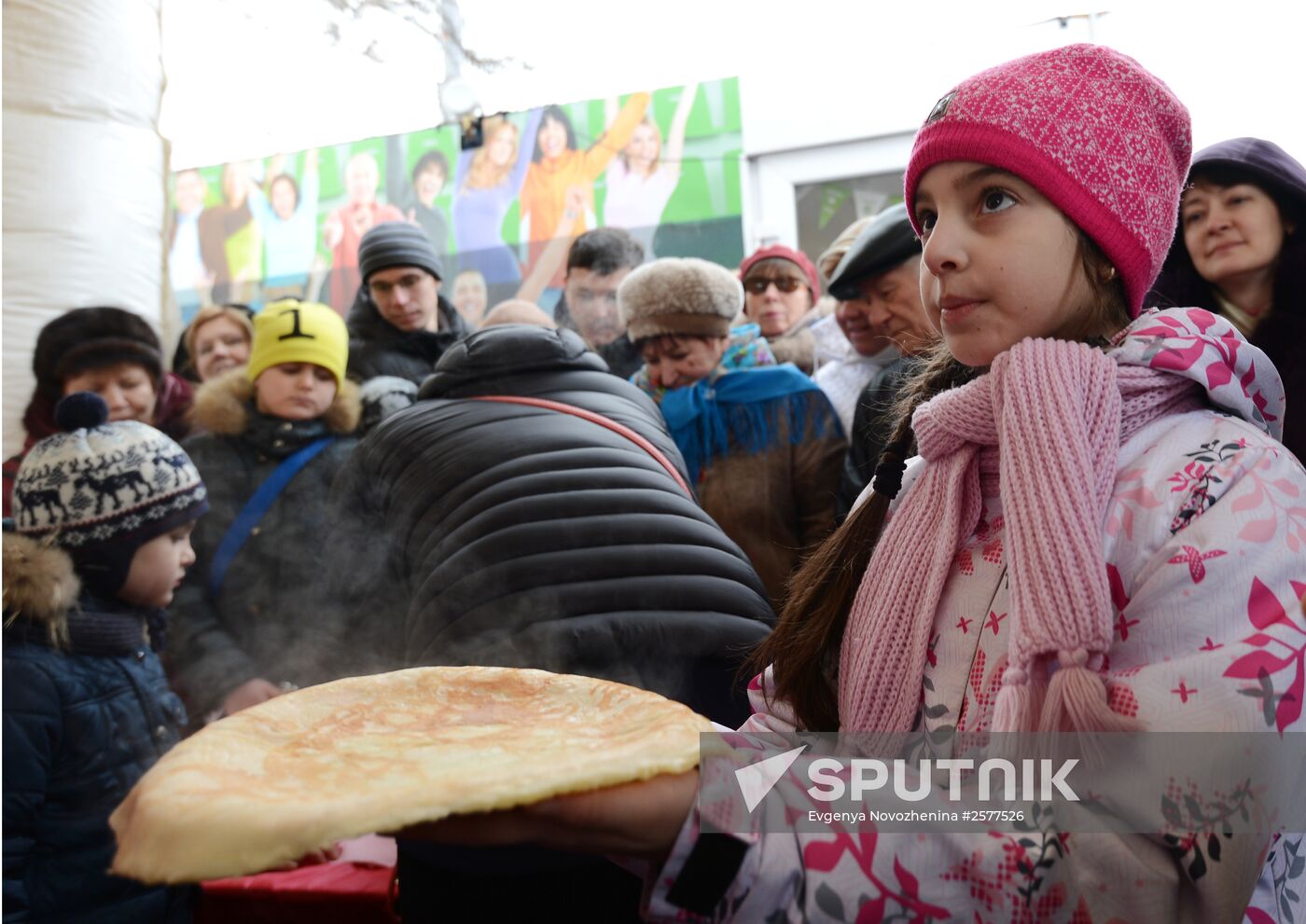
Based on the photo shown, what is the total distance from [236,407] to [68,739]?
845mm

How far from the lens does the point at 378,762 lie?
74 cm

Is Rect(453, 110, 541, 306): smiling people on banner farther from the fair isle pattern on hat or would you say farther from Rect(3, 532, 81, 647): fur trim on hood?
Rect(3, 532, 81, 647): fur trim on hood

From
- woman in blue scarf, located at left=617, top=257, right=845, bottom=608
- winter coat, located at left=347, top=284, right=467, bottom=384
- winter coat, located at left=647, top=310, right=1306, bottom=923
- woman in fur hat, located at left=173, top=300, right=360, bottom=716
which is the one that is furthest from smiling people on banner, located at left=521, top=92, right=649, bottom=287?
winter coat, located at left=647, top=310, right=1306, bottom=923

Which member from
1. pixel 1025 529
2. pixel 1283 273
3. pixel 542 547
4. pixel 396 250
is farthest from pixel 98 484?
pixel 1283 273

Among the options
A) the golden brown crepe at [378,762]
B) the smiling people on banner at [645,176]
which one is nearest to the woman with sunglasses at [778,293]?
the smiling people on banner at [645,176]

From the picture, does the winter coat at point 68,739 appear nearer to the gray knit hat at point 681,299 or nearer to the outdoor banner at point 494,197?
the gray knit hat at point 681,299

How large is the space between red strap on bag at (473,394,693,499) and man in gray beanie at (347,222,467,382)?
3.36ft

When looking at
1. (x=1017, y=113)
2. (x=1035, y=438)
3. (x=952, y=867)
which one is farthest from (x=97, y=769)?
(x=1017, y=113)

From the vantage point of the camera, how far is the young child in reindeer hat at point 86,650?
1.41m

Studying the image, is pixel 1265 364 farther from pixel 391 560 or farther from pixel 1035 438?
pixel 391 560

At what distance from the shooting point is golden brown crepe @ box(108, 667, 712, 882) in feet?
2.01

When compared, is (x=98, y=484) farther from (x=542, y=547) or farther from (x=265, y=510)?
(x=542, y=547)

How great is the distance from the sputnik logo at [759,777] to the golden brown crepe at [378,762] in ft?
0.19

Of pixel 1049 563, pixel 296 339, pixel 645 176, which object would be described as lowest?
pixel 1049 563
